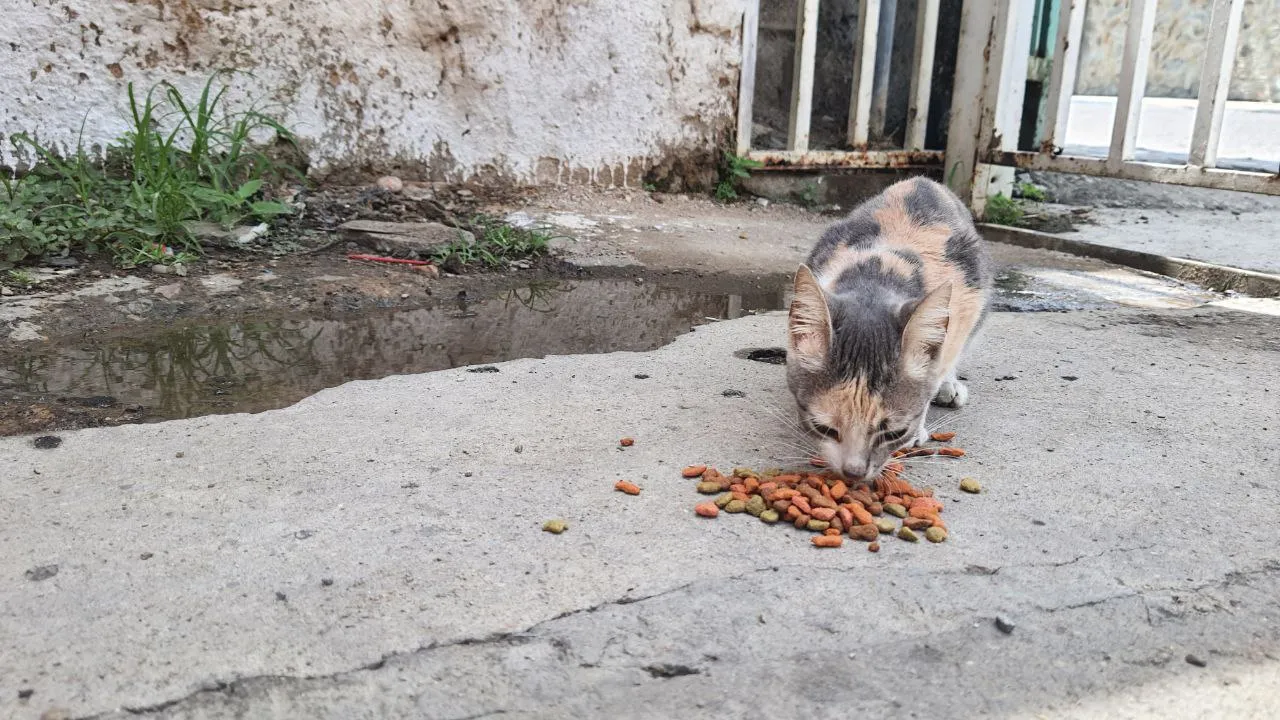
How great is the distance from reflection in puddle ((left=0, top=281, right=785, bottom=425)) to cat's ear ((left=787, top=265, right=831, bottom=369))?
1.11 metres

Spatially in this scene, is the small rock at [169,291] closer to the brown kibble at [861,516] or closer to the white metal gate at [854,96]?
the brown kibble at [861,516]

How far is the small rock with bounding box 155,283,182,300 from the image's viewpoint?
3.46 m

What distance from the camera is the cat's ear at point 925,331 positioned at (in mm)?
2105

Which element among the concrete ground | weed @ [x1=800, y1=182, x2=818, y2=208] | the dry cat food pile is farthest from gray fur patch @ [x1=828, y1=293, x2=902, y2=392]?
weed @ [x1=800, y1=182, x2=818, y2=208]

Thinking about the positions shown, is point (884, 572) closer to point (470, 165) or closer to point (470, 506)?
point (470, 506)

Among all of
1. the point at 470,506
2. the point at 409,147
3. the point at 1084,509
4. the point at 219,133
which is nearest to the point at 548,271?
the point at 409,147

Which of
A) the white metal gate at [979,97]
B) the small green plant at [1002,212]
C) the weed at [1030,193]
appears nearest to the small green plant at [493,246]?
the white metal gate at [979,97]

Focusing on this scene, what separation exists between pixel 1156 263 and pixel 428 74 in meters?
4.00

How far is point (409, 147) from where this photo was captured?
503cm

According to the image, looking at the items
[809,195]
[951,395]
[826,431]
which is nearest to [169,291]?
[826,431]

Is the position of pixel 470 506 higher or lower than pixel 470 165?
lower

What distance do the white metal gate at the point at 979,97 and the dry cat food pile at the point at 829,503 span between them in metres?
3.59

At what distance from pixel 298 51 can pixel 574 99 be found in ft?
5.05

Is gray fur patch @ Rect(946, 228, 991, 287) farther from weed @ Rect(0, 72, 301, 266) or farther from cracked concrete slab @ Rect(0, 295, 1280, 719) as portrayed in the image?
weed @ Rect(0, 72, 301, 266)
